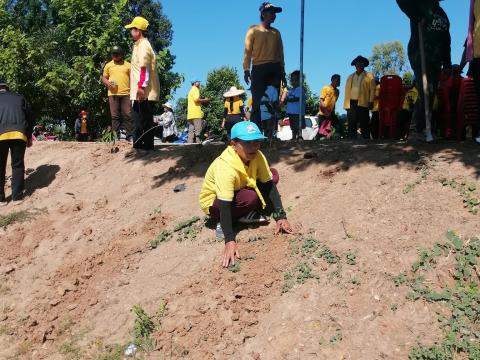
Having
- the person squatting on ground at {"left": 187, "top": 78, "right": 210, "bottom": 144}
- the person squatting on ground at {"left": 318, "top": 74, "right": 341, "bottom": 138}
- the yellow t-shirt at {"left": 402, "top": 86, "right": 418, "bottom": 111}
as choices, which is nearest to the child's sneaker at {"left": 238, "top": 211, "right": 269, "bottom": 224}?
the yellow t-shirt at {"left": 402, "top": 86, "right": 418, "bottom": 111}

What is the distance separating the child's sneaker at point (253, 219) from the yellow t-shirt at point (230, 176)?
0.30m

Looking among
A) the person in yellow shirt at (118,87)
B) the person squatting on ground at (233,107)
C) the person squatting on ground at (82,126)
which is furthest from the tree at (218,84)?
the person in yellow shirt at (118,87)

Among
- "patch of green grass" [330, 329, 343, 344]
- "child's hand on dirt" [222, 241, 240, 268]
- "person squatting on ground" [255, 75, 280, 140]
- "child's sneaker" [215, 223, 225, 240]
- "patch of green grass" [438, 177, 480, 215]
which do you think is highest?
"person squatting on ground" [255, 75, 280, 140]

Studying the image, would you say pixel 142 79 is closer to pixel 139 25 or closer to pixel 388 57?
pixel 139 25

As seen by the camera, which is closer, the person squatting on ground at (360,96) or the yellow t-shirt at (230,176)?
the yellow t-shirt at (230,176)

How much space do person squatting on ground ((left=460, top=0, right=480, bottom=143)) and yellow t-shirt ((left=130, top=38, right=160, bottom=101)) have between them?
4.04 meters

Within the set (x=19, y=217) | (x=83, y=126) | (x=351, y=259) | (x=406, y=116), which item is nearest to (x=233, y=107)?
(x=406, y=116)

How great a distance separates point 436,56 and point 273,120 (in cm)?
227

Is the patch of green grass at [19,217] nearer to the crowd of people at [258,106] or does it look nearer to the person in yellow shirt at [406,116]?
the crowd of people at [258,106]

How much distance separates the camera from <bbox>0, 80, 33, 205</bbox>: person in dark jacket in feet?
23.4

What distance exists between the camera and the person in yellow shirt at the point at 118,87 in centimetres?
791

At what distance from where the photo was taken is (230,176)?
14.1 ft

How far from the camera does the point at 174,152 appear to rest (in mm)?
7332

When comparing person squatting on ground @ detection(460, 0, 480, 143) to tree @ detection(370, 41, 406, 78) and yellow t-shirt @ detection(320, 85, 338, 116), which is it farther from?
tree @ detection(370, 41, 406, 78)
